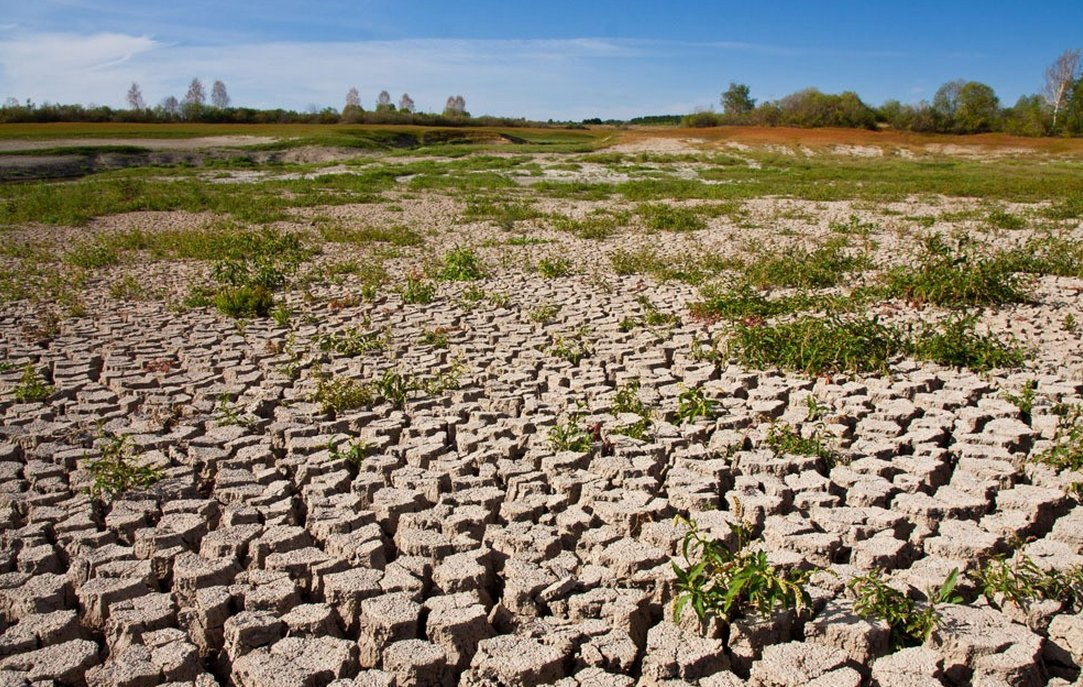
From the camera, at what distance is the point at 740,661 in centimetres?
293

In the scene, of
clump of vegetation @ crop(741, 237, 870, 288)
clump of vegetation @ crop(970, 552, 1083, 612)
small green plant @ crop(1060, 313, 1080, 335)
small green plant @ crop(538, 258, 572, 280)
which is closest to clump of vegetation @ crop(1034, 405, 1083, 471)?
clump of vegetation @ crop(970, 552, 1083, 612)

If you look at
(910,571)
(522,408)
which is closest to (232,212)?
(522,408)

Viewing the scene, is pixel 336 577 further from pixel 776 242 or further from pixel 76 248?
pixel 76 248

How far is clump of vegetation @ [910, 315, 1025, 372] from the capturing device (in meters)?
6.05

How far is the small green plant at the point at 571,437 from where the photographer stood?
4672 millimetres

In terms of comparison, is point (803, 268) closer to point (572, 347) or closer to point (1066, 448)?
point (572, 347)

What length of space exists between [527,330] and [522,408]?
2117mm

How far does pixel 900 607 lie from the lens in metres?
3.12

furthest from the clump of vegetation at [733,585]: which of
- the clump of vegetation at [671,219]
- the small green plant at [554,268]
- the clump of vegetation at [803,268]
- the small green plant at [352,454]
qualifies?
the clump of vegetation at [671,219]

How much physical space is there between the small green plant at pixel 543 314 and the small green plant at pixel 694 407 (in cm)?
262

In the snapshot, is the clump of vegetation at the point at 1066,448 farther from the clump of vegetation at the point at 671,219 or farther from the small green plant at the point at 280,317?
the clump of vegetation at the point at 671,219

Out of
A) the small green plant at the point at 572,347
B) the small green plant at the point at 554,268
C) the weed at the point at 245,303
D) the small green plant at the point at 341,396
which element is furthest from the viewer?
the small green plant at the point at 554,268

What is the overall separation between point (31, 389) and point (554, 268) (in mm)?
6062

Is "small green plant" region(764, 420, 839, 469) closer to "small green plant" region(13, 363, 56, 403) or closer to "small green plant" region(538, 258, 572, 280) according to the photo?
"small green plant" region(13, 363, 56, 403)
